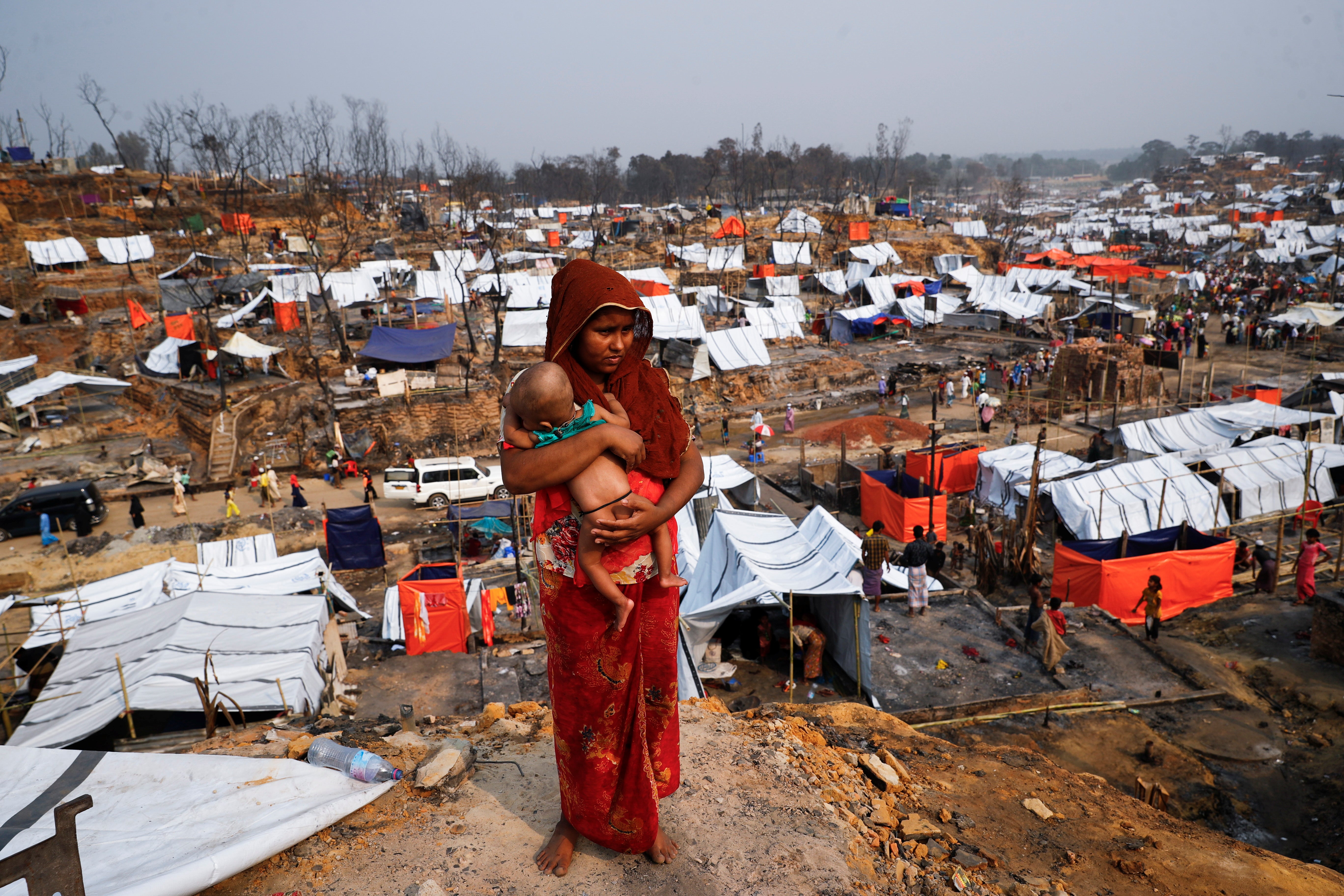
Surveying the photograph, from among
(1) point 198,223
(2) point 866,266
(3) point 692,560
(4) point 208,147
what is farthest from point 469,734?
(4) point 208,147

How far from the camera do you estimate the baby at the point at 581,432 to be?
248 centimetres

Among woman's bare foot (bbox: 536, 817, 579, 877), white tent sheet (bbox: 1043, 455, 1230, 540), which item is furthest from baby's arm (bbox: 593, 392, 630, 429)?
white tent sheet (bbox: 1043, 455, 1230, 540)

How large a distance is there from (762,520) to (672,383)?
1490 centimetres

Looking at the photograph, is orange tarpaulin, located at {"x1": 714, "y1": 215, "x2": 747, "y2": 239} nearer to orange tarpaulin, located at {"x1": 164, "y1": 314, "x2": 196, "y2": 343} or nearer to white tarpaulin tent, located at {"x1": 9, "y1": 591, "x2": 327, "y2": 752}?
orange tarpaulin, located at {"x1": 164, "y1": 314, "x2": 196, "y2": 343}

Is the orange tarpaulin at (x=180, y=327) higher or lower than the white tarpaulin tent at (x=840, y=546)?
higher

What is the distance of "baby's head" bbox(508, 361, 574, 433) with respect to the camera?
→ 246cm

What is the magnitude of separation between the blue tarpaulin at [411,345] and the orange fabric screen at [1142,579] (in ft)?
59.1

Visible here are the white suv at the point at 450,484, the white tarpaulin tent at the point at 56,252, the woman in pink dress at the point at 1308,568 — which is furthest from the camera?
the white tarpaulin tent at the point at 56,252

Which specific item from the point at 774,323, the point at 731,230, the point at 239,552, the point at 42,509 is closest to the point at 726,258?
the point at 731,230

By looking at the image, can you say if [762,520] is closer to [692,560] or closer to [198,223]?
[692,560]

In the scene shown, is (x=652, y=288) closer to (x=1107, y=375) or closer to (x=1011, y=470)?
Answer: (x=1107, y=375)

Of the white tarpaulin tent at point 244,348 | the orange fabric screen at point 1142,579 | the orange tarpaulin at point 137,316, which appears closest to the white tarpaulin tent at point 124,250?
the orange tarpaulin at point 137,316

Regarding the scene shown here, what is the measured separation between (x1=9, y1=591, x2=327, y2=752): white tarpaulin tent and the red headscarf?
592cm

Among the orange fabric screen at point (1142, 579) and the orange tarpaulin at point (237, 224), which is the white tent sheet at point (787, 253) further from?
the orange fabric screen at point (1142, 579)
